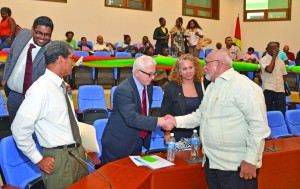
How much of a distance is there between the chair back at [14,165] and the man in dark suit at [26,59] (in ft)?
1.93

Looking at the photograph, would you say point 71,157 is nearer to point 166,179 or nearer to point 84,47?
point 166,179

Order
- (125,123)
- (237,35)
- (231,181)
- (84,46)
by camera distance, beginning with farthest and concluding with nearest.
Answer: (237,35) → (84,46) → (125,123) → (231,181)

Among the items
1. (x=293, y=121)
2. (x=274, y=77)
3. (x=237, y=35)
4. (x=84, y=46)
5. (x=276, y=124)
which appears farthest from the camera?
(x=237, y=35)

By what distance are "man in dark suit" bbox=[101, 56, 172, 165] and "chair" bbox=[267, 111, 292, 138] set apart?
2.41m

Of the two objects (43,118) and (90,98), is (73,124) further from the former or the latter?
(90,98)

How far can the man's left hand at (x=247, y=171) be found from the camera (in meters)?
2.52

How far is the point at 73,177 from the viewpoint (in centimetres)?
258

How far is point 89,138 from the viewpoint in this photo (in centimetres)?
279

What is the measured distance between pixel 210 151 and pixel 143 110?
2.41 feet

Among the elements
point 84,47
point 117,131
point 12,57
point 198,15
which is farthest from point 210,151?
point 198,15

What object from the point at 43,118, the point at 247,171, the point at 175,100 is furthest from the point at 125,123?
the point at 247,171

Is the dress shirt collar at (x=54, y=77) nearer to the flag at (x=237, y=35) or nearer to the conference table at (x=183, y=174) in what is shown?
the conference table at (x=183, y=174)

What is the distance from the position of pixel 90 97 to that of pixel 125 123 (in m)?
3.14

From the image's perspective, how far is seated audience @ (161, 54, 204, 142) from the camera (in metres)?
3.62
